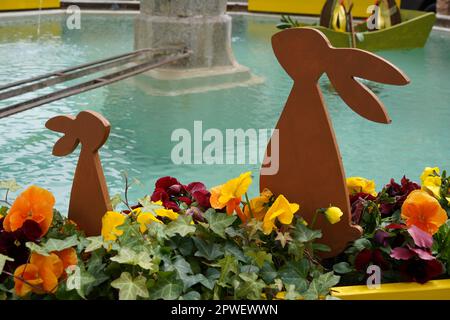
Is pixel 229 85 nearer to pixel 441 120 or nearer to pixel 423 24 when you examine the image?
pixel 441 120

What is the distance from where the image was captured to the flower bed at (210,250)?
1612mm

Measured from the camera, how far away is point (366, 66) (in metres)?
1.73

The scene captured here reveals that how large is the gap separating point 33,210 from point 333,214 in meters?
0.71

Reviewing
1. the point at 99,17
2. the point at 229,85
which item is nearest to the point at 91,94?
the point at 229,85

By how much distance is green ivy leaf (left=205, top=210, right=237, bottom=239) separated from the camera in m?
1.76

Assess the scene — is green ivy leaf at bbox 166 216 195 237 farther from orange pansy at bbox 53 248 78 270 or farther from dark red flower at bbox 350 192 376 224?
dark red flower at bbox 350 192 376 224

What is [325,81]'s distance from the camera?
7070 millimetres

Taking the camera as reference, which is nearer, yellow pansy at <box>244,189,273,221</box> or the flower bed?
the flower bed

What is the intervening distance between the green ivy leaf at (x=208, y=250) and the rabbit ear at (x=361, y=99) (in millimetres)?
456

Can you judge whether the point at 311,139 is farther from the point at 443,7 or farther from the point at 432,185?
the point at 443,7

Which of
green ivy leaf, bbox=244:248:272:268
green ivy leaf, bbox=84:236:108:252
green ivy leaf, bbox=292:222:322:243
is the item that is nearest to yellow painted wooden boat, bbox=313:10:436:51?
green ivy leaf, bbox=292:222:322:243

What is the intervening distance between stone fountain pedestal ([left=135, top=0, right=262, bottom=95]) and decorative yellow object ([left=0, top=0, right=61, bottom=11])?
5471 millimetres

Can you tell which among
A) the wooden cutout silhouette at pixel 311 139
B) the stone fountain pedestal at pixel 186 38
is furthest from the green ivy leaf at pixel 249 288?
the stone fountain pedestal at pixel 186 38
